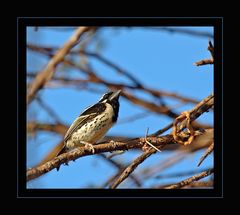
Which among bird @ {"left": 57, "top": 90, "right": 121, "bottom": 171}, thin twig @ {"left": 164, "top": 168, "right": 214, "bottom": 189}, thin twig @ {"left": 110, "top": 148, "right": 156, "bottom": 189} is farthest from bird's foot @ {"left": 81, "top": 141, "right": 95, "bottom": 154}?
thin twig @ {"left": 164, "top": 168, "right": 214, "bottom": 189}

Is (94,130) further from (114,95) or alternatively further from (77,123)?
(114,95)

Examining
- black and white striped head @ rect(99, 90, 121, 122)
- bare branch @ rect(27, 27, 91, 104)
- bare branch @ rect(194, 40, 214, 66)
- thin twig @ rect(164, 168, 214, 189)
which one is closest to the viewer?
bare branch @ rect(194, 40, 214, 66)

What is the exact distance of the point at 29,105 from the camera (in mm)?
3539

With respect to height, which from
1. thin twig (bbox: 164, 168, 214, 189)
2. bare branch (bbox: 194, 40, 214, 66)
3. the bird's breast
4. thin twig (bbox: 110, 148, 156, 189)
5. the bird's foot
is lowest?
thin twig (bbox: 164, 168, 214, 189)

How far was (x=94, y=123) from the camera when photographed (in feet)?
12.1

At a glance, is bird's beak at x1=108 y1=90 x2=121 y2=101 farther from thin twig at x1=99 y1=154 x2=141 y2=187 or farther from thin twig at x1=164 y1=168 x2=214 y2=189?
thin twig at x1=164 y1=168 x2=214 y2=189

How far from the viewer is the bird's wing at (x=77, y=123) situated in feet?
11.9

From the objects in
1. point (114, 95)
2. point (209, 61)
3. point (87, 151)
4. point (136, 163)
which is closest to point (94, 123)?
point (114, 95)

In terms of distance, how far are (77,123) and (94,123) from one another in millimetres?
61

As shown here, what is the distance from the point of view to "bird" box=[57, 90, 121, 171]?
362 centimetres
